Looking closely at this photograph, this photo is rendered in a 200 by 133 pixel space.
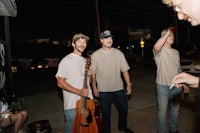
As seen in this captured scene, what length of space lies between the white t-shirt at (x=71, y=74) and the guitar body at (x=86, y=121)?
141 mm

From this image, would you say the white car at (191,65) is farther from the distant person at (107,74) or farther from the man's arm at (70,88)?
the man's arm at (70,88)

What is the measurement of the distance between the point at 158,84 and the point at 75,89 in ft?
5.44

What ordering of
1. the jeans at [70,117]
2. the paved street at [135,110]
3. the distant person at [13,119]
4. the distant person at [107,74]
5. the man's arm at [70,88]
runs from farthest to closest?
the paved street at [135,110] < the distant person at [107,74] < the distant person at [13,119] < the jeans at [70,117] < the man's arm at [70,88]

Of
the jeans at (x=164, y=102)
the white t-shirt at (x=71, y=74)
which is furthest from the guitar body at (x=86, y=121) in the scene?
the jeans at (x=164, y=102)

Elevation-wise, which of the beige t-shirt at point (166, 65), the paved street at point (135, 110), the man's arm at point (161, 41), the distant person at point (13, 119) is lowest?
the paved street at point (135, 110)

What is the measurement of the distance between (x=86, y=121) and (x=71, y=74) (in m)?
0.87

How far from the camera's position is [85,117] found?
3.90 metres

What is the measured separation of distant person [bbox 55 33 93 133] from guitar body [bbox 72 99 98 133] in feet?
0.31

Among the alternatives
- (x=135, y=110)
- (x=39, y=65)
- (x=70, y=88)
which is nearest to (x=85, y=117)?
(x=70, y=88)

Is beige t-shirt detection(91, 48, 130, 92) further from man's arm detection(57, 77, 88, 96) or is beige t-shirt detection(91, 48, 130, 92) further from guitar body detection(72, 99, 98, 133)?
man's arm detection(57, 77, 88, 96)

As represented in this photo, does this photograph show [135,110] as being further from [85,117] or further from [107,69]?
[85,117]

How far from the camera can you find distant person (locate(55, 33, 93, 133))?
3.84 metres

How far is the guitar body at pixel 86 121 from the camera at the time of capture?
388 centimetres

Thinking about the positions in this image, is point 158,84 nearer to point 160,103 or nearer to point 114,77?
point 160,103
